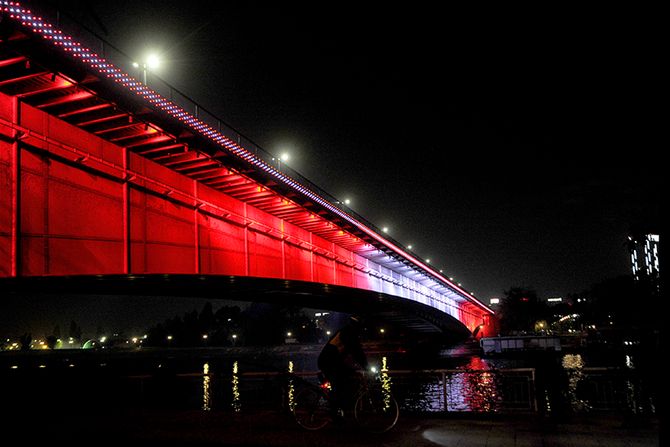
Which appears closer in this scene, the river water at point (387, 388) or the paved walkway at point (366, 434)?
the paved walkway at point (366, 434)

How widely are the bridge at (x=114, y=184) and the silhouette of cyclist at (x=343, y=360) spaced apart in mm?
6515

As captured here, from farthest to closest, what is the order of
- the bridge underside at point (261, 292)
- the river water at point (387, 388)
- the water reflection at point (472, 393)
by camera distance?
the water reflection at point (472, 393)
the bridge underside at point (261, 292)
the river water at point (387, 388)

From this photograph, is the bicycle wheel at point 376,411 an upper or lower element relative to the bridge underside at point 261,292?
lower

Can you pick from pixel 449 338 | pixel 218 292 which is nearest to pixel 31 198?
pixel 218 292

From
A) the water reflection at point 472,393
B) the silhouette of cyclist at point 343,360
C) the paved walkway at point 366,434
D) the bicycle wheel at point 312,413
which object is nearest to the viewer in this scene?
the paved walkway at point 366,434

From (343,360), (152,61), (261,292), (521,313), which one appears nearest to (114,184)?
(152,61)

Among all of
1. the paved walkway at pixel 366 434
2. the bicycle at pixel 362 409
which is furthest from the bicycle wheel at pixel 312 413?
the paved walkway at pixel 366 434

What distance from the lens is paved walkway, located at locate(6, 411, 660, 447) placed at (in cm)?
1025

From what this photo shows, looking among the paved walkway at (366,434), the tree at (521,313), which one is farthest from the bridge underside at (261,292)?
the tree at (521,313)

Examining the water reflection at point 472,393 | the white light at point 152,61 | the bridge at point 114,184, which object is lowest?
the water reflection at point 472,393

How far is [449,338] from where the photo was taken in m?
91.7

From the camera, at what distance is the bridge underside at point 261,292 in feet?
67.9

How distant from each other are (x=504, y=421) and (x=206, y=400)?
2837 centimetres

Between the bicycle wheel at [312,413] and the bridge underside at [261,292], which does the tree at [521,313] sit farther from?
the bicycle wheel at [312,413]
